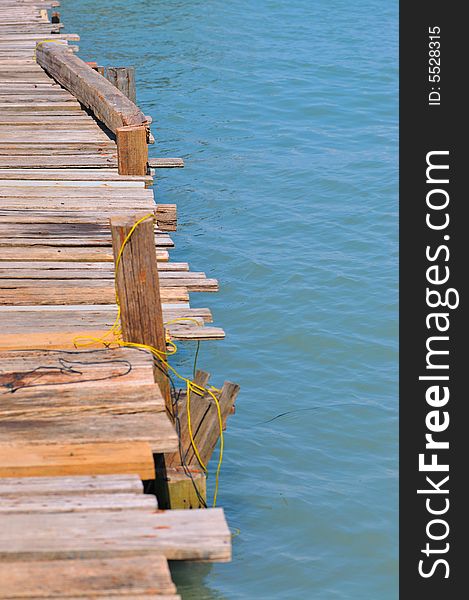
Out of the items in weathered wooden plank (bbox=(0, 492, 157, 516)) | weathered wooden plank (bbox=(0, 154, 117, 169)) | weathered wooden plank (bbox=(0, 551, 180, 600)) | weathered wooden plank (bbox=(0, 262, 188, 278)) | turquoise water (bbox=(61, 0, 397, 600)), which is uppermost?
weathered wooden plank (bbox=(0, 154, 117, 169))

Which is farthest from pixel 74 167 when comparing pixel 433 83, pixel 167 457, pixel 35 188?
pixel 433 83

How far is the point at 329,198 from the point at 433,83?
3.55 metres

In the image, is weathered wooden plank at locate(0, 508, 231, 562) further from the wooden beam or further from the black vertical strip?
the wooden beam

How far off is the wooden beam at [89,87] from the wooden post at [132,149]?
14.6 inches

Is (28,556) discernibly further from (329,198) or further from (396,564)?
(329,198)

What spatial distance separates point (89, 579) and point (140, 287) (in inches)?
87.0

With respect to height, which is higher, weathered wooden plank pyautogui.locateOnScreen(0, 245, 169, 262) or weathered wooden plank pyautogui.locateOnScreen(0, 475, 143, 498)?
weathered wooden plank pyautogui.locateOnScreen(0, 245, 169, 262)

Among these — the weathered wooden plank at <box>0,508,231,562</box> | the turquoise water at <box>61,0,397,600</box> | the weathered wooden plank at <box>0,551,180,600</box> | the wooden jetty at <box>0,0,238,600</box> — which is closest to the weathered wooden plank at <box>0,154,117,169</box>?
the wooden jetty at <box>0,0,238,600</box>

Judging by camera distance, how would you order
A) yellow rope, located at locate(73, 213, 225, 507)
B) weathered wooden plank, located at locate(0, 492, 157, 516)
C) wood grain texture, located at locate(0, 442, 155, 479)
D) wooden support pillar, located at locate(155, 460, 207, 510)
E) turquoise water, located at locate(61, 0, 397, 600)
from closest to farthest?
1. weathered wooden plank, located at locate(0, 492, 157, 516)
2. wood grain texture, located at locate(0, 442, 155, 479)
3. yellow rope, located at locate(73, 213, 225, 507)
4. wooden support pillar, located at locate(155, 460, 207, 510)
5. turquoise water, located at locate(61, 0, 397, 600)

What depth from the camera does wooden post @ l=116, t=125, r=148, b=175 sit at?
951 cm

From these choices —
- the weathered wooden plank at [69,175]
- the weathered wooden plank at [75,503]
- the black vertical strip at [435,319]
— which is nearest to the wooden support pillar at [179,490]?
the weathered wooden plank at [75,503]

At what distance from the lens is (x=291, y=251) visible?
13398 mm

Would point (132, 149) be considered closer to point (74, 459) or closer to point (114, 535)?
point (74, 459)

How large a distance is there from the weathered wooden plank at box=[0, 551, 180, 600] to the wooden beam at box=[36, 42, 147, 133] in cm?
639
